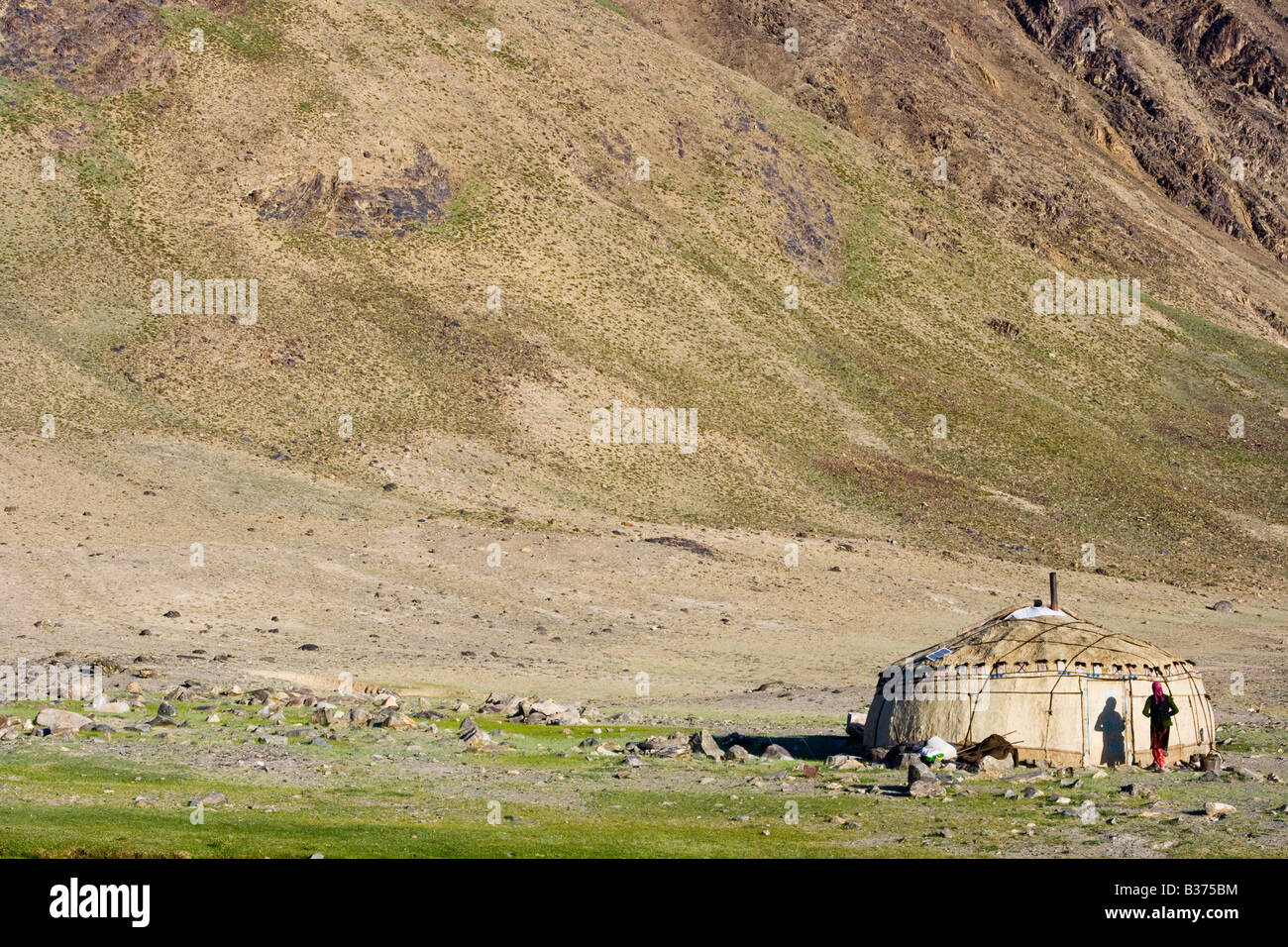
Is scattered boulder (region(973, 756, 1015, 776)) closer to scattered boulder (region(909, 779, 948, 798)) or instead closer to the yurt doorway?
the yurt doorway

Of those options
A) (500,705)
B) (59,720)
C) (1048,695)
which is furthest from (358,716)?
(1048,695)

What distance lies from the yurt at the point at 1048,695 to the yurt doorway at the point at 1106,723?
0.6 inches

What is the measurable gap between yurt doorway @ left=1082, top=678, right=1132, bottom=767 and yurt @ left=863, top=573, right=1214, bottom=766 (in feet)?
0.05

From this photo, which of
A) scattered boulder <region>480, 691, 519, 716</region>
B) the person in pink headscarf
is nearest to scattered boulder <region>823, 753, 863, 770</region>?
the person in pink headscarf

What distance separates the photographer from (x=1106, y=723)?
2288 cm

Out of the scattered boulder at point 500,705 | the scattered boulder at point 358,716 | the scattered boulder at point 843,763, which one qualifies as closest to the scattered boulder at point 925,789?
the scattered boulder at point 843,763

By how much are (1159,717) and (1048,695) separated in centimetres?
174

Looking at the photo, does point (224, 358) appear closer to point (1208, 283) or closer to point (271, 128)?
point (271, 128)

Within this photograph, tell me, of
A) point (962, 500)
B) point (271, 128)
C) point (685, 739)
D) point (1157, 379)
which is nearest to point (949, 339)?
A: point (1157, 379)

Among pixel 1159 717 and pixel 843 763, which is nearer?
pixel 1159 717

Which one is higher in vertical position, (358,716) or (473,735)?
(358,716)

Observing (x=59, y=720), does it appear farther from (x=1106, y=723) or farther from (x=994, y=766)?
(x=1106, y=723)

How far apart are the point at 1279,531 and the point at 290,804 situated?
6211cm

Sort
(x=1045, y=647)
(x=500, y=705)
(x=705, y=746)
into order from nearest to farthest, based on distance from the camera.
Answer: (x=1045, y=647), (x=705, y=746), (x=500, y=705)
